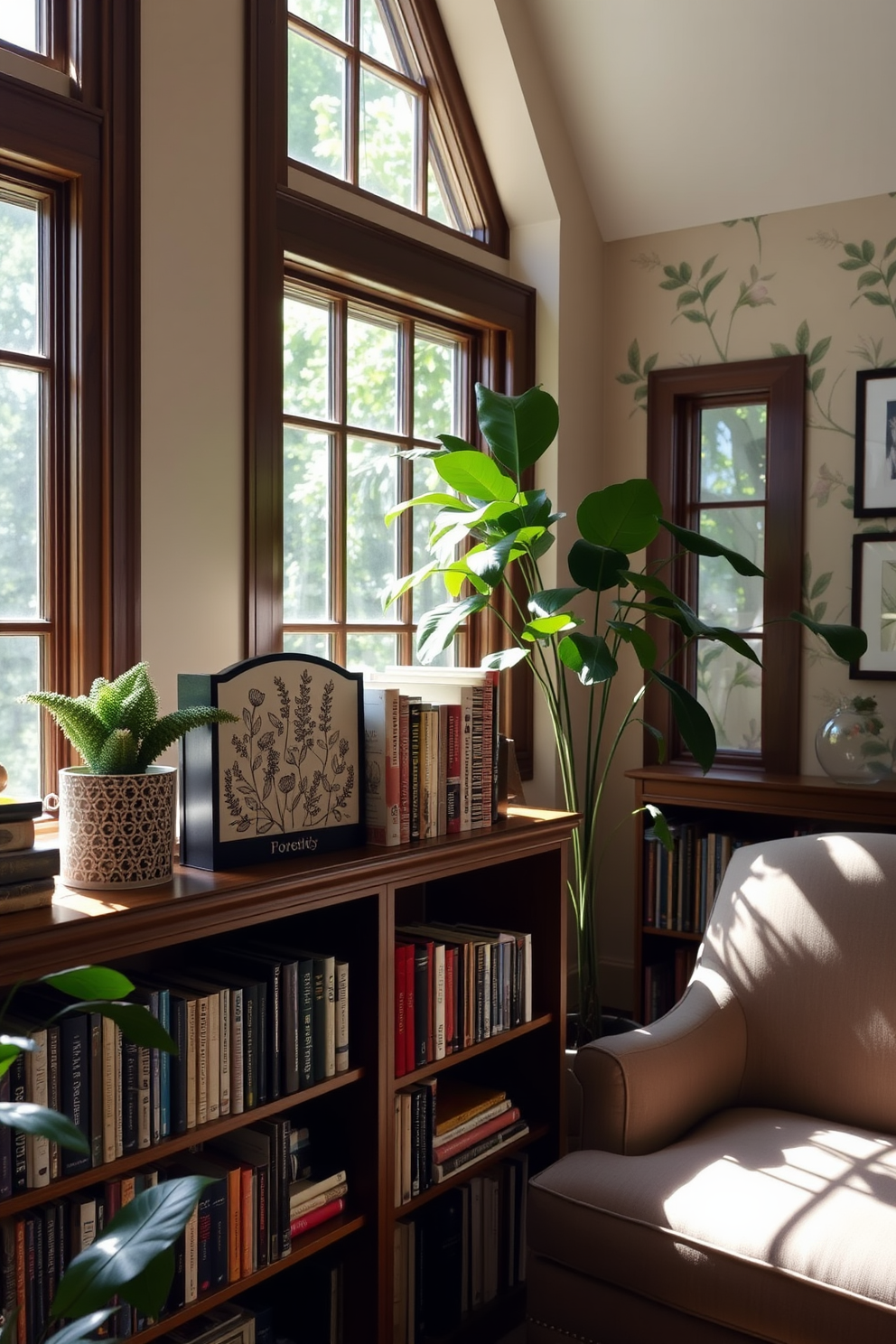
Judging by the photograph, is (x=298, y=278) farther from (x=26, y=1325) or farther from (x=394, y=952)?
(x=26, y=1325)

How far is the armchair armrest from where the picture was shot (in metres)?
2.09

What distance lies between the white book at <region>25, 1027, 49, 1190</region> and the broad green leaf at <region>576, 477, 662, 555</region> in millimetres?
1505

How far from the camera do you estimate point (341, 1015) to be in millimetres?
2053

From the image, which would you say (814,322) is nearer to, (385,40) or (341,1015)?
(385,40)

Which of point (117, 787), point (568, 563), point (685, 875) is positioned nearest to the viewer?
point (117, 787)

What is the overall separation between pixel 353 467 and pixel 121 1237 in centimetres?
208

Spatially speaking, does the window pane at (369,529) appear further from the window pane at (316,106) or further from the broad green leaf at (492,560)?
the window pane at (316,106)

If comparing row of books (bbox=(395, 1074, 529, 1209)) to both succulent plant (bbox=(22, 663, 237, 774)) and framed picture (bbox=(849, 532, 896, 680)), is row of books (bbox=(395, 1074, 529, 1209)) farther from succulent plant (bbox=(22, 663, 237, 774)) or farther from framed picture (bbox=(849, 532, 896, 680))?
framed picture (bbox=(849, 532, 896, 680))

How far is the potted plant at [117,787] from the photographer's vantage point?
1.76m

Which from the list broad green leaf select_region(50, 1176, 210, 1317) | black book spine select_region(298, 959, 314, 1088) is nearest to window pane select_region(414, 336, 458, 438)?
black book spine select_region(298, 959, 314, 1088)

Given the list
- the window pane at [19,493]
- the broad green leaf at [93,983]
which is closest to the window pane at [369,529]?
the window pane at [19,493]

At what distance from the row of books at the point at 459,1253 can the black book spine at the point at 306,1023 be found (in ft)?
1.46

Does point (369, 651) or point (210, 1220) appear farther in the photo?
point (369, 651)

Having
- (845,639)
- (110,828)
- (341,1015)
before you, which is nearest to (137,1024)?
(110,828)
